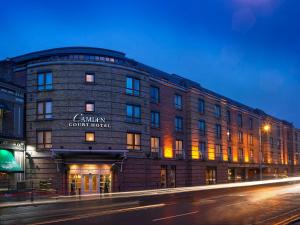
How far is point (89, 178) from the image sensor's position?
46.0m

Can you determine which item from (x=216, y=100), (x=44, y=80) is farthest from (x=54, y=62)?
(x=216, y=100)

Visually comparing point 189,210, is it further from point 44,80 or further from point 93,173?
point 44,80

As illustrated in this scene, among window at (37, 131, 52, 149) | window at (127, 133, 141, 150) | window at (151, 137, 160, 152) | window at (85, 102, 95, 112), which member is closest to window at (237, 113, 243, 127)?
window at (151, 137, 160, 152)

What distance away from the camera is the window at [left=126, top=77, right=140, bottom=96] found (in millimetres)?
49625

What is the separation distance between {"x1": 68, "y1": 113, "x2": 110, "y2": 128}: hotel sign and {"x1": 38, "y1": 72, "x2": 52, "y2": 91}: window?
465 centimetres

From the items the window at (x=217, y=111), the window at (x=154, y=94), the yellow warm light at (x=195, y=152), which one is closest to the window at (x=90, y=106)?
the window at (x=154, y=94)

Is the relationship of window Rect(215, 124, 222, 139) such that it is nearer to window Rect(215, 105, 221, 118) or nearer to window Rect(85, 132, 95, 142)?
window Rect(215, 105, 221, 118)

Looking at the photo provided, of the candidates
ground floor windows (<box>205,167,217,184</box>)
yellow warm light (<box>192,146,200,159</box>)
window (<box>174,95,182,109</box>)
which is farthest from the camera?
ground floor windows (<box>205,167,217,184</box>)

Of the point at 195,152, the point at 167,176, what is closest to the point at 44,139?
the point at 167,176

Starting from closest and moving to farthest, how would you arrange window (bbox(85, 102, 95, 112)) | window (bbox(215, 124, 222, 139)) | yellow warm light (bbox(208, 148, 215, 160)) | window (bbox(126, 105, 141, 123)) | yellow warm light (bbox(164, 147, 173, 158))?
window (bbox(85, 102, 95, 112)) → window (bbox(126, 105, 141, 123)) → yellow warm light (bbox(164, 147, 173, 158)) → yellow warm light (bbox(208, 148, 215, 160)) → window (bbox(215, 124, 222, 139))

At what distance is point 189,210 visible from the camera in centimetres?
2570

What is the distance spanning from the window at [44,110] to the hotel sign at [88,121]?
2.92 meters

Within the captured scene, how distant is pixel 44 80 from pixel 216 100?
104 feet

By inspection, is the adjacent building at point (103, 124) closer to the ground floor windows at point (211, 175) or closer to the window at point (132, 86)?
the window at point (132, 86)
